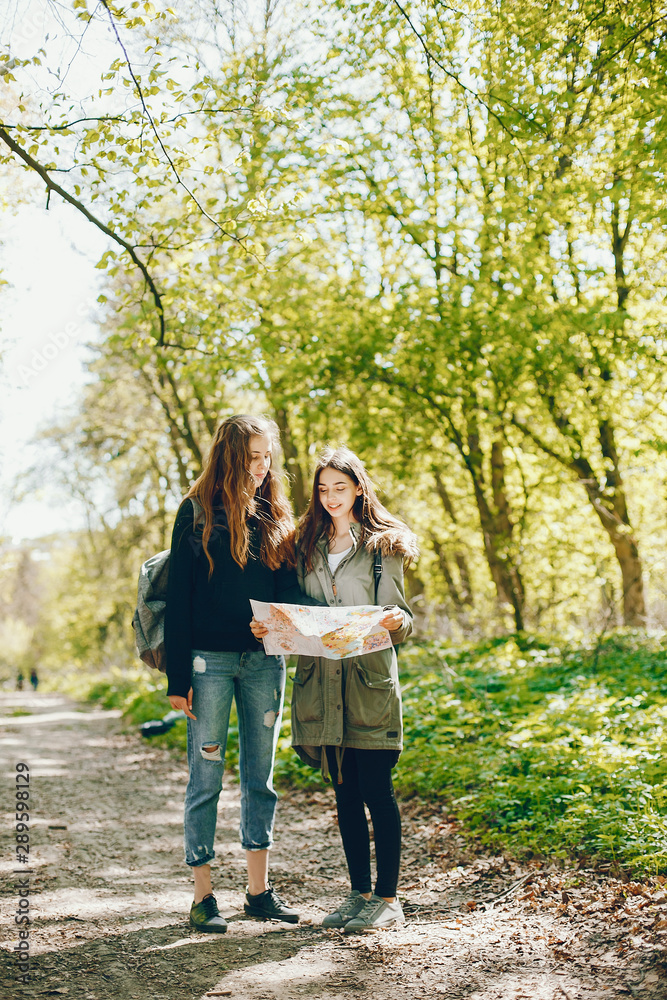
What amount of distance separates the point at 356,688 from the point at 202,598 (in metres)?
0.82

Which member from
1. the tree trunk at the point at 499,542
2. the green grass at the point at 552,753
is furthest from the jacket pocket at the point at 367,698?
the tree trunk at the point at 499,542

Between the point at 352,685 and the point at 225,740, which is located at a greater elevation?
the point at 352,685

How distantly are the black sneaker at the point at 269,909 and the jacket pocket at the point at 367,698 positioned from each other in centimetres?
99

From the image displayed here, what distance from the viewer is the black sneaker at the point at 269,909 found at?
341 cm

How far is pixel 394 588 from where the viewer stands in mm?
3387

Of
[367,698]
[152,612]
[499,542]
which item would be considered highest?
[499,542]

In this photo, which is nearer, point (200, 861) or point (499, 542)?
point (200, 861)

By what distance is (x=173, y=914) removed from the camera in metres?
3.56

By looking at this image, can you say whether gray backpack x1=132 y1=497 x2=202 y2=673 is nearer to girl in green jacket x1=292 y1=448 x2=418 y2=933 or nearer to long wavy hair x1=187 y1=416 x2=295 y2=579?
long wavy hair x1=187 y1=416 x2=295 y2=579

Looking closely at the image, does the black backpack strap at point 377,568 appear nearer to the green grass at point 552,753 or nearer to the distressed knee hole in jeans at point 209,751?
the distressed knee hole in jeans at point 209,751

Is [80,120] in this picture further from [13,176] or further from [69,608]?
[69,608]

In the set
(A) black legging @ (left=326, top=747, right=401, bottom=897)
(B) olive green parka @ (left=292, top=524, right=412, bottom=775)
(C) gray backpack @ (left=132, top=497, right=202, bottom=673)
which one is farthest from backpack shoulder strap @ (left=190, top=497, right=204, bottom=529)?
(A) black legging @ (left=326, top=747, right=401, bottom=897)

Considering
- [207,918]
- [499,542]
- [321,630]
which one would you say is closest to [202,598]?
[321,630]

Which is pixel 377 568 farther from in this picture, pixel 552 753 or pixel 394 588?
pixel 552 753
